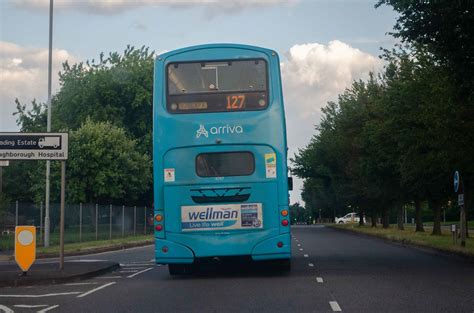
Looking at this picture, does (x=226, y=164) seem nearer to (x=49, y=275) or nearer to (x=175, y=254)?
(x=175, y=254)

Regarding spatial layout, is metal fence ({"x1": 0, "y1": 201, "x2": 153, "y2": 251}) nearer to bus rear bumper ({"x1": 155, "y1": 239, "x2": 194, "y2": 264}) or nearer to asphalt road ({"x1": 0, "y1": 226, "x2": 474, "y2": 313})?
asphalt road ({"x1": 0, "y1": 226, "x2": 474, "y2": 313})

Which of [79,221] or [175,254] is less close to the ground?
[79,221]

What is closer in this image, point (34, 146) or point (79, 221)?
point (34, 146)

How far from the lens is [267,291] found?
1547 centimetres

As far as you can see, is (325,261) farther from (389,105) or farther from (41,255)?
(389,105)

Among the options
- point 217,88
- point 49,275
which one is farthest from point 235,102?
point 49,275

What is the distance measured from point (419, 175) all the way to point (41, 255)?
687 inches

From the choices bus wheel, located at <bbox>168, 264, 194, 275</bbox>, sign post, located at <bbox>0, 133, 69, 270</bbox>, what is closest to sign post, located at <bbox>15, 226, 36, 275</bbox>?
sign post, located at <bbox>0, 133, 69, 270</bbox>

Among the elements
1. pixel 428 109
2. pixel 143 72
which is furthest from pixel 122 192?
pixel 428 109

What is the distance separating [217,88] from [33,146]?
17.2ft

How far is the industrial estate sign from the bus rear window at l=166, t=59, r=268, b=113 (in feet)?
12.5

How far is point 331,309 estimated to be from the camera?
1252 cm

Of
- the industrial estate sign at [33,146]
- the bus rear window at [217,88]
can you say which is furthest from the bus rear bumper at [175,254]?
the industrial estate sign at [33,146]

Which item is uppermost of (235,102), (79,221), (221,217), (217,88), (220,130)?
(217,88)
